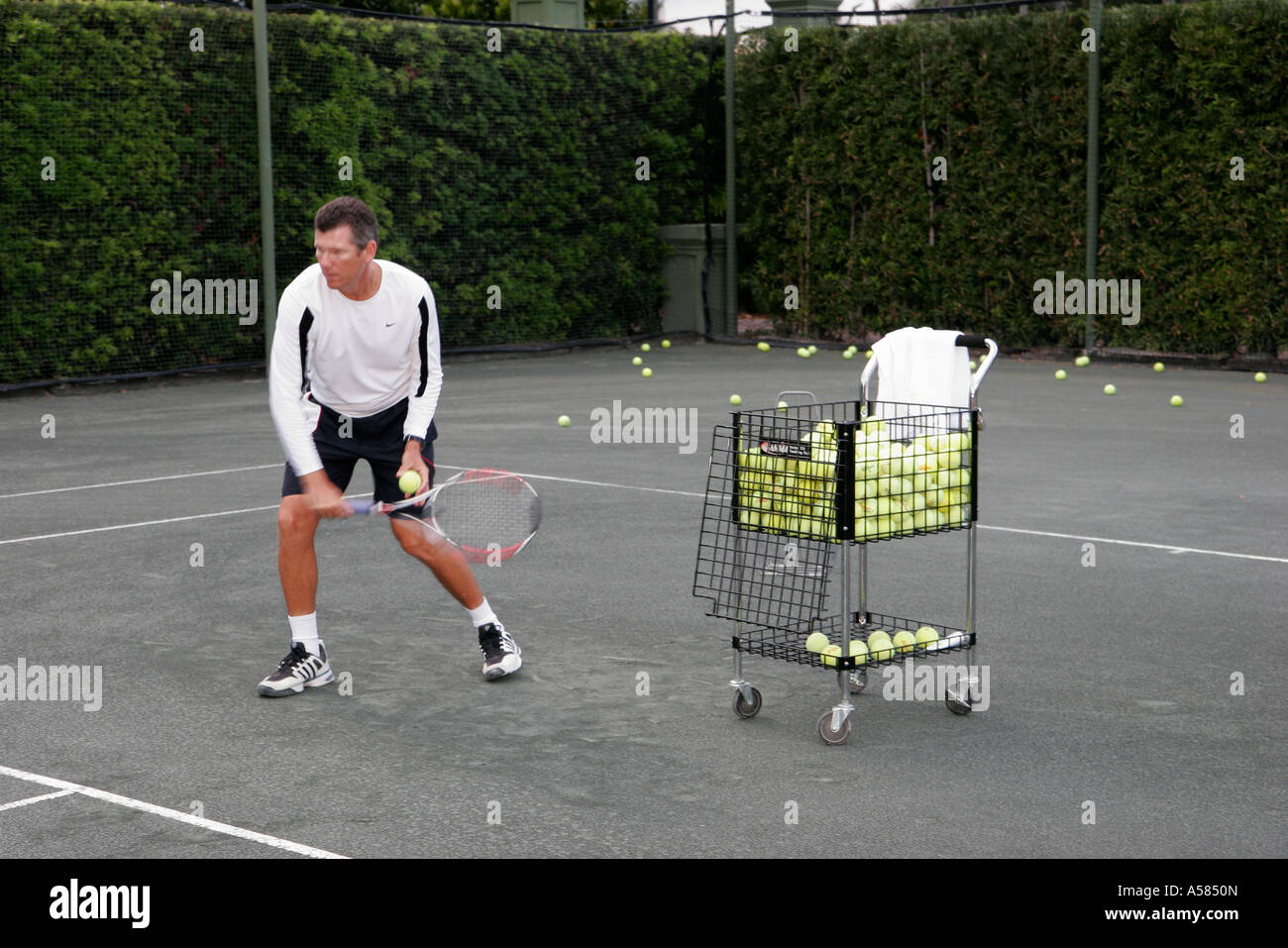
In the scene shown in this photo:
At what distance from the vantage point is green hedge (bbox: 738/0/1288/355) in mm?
16484

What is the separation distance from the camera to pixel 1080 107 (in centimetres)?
1766

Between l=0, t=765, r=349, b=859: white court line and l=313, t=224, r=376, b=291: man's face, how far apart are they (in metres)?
1.97

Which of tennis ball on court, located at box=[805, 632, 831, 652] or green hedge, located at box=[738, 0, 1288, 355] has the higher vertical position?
green hedge, located at box=[738, 0, 1288, 355]

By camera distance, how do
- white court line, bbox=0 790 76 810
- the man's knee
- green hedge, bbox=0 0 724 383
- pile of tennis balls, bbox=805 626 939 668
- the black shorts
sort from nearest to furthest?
white court line, bbox=0 790 76 810, pile of tennis balls, bbox=805 626 939 668, the man's knee, the black shorts, green hedge, bbox=0 0 724 383

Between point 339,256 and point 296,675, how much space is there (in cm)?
155

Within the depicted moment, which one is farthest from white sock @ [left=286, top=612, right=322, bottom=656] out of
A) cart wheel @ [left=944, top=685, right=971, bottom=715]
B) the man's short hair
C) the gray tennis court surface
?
cart wheel @ [left=944, top=685, right=971, bottom=715]

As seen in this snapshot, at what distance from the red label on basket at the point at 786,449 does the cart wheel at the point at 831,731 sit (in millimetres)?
851

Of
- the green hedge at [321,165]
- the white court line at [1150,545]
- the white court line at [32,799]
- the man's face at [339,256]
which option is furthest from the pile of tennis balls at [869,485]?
the green hedge at [321,165]

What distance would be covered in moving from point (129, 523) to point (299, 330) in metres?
3.92

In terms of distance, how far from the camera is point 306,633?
6141mm

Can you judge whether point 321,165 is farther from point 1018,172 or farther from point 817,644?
point 817,644

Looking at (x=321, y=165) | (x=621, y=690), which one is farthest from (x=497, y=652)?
(x=321, y=165)

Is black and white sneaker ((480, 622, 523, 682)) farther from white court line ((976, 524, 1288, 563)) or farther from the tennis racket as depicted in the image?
white court line ((976, 524, 1288, 563))
